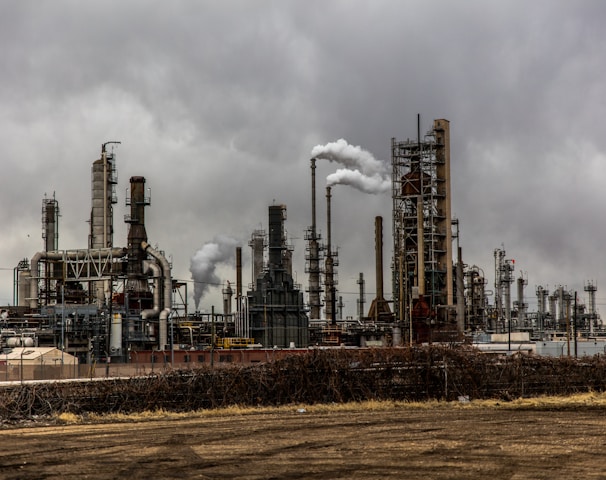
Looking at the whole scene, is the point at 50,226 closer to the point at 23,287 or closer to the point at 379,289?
the point at 23,287

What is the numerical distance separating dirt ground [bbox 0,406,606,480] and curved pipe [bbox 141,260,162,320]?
135ft

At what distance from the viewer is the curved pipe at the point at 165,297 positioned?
72.5m

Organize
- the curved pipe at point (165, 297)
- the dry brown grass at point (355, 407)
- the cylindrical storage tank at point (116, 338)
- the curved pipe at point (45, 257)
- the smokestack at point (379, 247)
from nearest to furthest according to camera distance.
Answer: the dry brown grass at point (355, 407)
the cylindrical storage tank at point (116, 338)
the curved pipe at point (165, 297)
the curved pipe at point (45, 257)
the smokestack at point (379, 247)

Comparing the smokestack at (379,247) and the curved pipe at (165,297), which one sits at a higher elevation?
the smokestack at (379,247)

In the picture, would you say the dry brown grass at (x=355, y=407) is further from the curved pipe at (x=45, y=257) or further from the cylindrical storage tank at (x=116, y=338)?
the curved pipe at (x=45, y=257)

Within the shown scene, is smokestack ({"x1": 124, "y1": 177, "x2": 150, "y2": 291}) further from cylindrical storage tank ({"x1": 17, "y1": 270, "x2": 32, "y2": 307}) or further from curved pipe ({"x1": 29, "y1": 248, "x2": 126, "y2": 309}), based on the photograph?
cylindrical storage tank ({"x1": 17, "y1": 270, "x2": 32, "y2": 307})

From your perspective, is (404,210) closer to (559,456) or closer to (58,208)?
(58,208)

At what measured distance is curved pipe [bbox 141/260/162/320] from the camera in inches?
2857

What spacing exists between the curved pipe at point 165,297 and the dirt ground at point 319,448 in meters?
41.1

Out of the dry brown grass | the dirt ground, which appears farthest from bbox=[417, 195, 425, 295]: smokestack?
the dirt ground

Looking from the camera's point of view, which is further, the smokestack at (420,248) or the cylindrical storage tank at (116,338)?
the smokestack at (420,248)

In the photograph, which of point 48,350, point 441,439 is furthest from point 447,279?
point 441,439

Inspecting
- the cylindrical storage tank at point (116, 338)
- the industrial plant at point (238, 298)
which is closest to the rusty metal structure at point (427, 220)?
the industrial plant at point (238, 298)

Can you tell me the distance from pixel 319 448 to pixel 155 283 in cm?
5237
